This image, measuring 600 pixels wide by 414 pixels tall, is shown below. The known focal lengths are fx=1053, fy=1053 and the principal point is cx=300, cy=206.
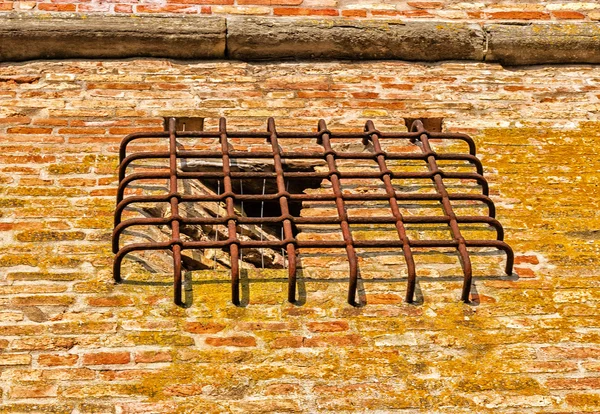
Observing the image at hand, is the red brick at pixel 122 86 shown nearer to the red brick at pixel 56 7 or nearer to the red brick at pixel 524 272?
the red brick at pixel 56 7

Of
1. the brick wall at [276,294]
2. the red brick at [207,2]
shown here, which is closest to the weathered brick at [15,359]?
the brick wall at [276,294]

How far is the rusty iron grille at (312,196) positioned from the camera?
3.92 meters

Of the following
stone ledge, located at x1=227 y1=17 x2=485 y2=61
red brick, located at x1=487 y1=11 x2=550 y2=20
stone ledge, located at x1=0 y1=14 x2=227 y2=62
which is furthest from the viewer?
red brick, located at x1=487 y1=11 x2=550 y2=20

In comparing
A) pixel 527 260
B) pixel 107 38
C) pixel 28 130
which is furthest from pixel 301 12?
pixel 527 260

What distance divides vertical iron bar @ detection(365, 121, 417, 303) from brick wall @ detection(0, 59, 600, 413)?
90 mm

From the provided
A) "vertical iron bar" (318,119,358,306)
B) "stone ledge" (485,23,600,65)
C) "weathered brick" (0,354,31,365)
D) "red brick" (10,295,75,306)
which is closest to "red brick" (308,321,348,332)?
"vertical iron bar" (318,119,358,306)

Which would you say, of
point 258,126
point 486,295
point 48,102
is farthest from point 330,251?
point 48,102

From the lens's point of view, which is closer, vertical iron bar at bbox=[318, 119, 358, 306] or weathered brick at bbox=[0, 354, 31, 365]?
weathered brick at bbox=[0, 354, 31, 365]

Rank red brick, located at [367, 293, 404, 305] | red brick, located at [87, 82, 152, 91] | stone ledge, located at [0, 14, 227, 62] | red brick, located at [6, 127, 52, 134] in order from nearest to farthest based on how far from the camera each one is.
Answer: red brick, located at [367, 293, 404, 305] < red brick, located at [6, 127, 52, 134] < red brick, located at [87, 82, 152, 91] < stone ledge, located at [0, 14, 227, 62]

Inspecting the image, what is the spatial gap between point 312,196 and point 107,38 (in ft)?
5.29

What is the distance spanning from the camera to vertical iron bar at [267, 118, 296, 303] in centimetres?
385

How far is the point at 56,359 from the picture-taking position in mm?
3578

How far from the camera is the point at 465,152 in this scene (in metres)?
4.79

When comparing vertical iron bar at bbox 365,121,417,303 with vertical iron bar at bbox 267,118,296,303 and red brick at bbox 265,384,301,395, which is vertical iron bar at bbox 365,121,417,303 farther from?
red brick at bbox 265,384,301,395
